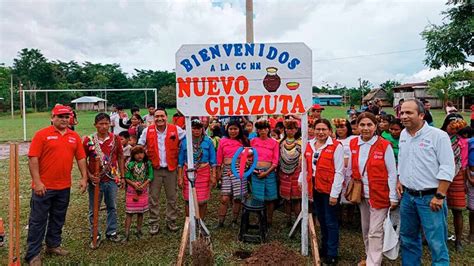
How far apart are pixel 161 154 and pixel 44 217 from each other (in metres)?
1.60

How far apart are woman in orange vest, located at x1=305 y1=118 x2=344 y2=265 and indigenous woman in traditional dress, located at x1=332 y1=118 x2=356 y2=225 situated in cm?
20

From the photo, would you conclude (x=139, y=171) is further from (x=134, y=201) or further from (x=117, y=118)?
(x=117, y=118)

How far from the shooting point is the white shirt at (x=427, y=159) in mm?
3111

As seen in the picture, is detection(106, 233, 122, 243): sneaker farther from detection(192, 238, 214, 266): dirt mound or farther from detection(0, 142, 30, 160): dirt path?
detection(0, 142, 30, 160): dirt path

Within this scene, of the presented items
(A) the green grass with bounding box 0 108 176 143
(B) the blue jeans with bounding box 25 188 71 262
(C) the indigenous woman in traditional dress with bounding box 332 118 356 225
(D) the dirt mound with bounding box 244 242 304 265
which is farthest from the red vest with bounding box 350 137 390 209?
(A) the green grass with bounding box 0 108 176 143

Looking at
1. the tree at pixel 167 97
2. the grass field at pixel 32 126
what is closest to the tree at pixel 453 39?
the grass field at pixel 32 126

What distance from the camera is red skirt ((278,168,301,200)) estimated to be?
510 cm

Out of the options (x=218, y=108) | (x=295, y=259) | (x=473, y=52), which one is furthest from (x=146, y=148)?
(x=473, y=52)

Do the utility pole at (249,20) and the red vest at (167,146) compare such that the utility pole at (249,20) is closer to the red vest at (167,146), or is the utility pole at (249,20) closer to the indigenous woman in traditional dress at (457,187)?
the red vest at (167,146)

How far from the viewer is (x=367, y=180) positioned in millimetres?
3721

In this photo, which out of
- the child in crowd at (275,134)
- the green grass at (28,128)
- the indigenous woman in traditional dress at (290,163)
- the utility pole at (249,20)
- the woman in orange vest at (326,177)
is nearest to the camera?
the woman in orange vest at (326,177)

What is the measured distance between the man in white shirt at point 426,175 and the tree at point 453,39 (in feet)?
65.6

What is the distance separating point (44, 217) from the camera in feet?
13.6

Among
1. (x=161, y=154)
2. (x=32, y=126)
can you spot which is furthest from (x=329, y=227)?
(x=32, y=126)
